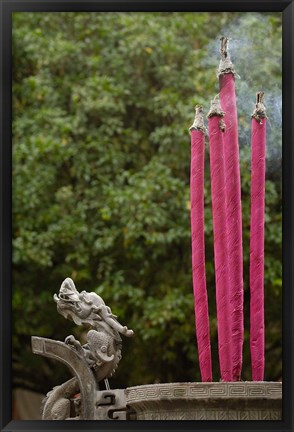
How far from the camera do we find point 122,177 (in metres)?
A: 7.81

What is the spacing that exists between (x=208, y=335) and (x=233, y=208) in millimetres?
502

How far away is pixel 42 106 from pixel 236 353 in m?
4.28

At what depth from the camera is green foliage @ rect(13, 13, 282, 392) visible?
25.2ft

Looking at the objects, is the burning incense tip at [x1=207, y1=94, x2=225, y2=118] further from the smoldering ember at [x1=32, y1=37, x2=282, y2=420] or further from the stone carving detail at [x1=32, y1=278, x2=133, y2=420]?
the stone carving detail at [x1=32, y1=278, x2=133, y2=420]

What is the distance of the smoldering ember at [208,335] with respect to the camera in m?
3.85

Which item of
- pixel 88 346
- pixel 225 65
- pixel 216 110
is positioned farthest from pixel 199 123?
pixel 88 346

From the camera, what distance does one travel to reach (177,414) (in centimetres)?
388

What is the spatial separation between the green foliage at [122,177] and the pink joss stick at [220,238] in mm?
3278

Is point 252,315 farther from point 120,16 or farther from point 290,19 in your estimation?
point 120,16

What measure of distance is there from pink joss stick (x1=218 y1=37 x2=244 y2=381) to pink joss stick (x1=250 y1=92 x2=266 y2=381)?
2.5 inches

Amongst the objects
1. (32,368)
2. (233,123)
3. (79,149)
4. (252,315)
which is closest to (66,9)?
(233,123)

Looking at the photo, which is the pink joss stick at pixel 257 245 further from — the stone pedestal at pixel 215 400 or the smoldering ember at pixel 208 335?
the stone pedestal at pixel 215 400

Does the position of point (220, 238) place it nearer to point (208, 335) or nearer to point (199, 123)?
point (208, 335)

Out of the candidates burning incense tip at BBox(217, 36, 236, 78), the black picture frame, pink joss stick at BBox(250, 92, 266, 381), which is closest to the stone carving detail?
the black picture frame
